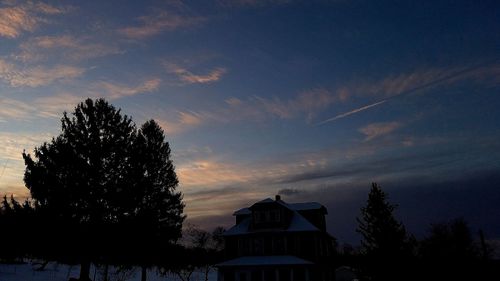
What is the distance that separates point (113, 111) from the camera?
33000mm

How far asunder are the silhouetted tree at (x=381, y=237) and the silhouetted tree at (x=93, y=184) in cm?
1916

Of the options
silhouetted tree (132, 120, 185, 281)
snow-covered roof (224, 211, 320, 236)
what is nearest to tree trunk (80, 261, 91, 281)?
silhouetted tree (132, 120, 185, 281)

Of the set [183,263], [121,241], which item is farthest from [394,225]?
[183,263]

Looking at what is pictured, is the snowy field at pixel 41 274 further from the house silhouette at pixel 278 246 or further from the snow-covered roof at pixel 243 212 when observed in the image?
the snow-covered roof at pixel 243 212

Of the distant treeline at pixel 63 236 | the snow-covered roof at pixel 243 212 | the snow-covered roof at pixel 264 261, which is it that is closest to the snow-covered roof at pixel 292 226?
the snow-covered roof at pixel 243 212

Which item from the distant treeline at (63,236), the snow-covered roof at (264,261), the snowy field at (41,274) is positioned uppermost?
the distant treeline at (63,236)

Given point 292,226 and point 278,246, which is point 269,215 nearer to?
point 292,226

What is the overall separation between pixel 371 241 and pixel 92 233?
22.1 m

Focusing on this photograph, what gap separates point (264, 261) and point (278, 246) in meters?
2.65

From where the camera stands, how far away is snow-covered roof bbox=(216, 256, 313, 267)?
39134 millimetres

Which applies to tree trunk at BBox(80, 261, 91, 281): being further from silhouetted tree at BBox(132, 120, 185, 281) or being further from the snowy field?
the snowy field

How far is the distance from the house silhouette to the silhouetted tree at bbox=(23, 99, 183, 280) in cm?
1153

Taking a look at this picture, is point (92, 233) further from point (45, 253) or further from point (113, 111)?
point (113, 111)

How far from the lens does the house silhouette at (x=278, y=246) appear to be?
4000 centimetres
